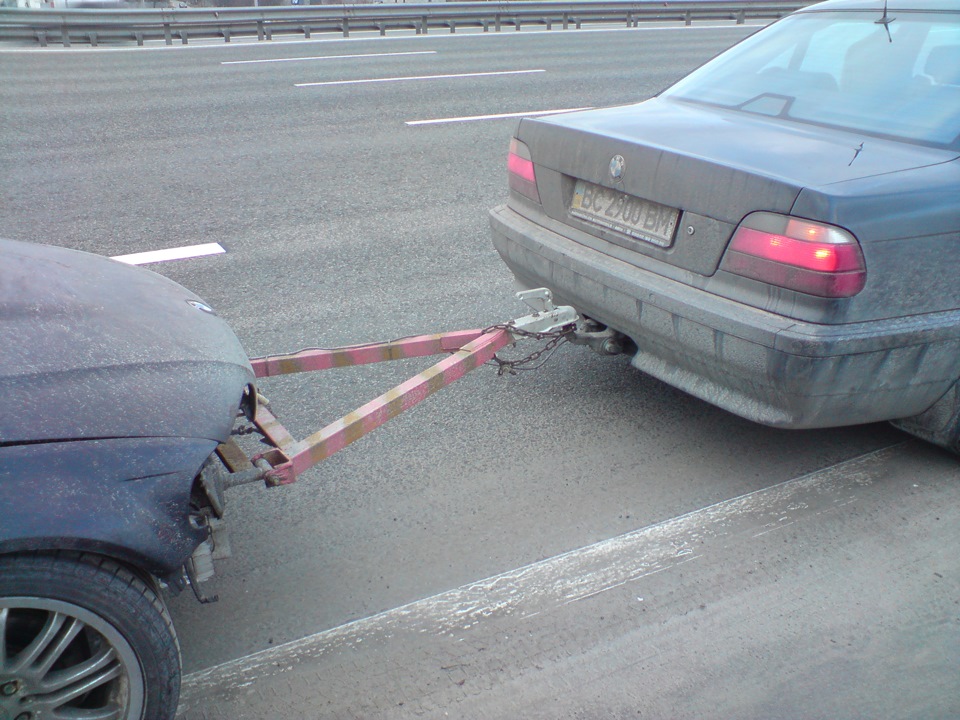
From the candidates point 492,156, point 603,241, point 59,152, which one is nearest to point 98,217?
point 59,152

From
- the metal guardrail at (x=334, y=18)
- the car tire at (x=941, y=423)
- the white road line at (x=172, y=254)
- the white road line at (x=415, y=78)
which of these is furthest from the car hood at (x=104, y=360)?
the metal guardrail at (x=334, y=18)

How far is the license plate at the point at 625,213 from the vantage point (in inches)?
133

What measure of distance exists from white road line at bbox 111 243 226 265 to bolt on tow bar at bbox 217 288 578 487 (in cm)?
262

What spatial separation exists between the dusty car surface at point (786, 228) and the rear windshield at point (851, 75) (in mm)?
11

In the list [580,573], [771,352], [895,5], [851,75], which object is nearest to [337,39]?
[895,5]

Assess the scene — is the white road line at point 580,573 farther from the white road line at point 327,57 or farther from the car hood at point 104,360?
the white road line at point 327,57

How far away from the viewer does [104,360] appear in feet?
7.18

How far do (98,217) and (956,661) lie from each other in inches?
234

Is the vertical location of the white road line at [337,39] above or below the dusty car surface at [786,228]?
below

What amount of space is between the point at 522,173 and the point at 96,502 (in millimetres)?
2585

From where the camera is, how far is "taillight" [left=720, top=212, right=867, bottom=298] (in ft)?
9.59

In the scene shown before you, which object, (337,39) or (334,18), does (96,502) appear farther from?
(334,18)

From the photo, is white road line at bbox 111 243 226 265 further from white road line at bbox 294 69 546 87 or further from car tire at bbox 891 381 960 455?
white road line at bbox 294 69 546 87

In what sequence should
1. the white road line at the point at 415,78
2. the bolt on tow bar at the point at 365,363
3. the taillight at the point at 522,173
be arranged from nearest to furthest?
the bolt on tow bar at the point at 365,363 < the taillight at the point at 522,173 < the white road line at the point at 415,78
